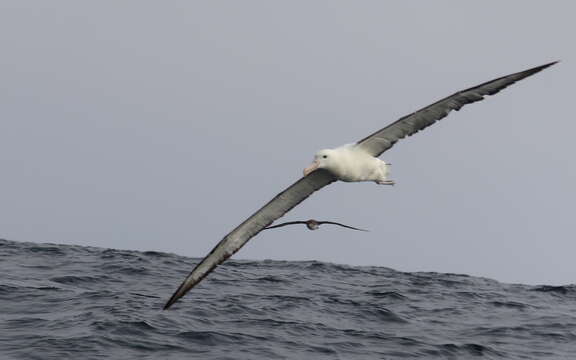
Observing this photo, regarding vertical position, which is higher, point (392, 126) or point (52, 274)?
point (392, 126)

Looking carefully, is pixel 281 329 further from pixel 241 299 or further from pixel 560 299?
pixel 560 299

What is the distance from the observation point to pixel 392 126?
11266 millimetres

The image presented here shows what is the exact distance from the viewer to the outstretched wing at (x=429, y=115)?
10.7 metres

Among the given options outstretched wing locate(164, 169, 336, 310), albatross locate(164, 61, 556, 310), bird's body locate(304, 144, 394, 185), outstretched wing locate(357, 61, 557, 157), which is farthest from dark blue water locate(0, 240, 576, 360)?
outstretched wing locate(357, 61, 557, 157)

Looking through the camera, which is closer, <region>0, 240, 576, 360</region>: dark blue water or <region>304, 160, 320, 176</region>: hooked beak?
<region>304, 160, 320, 176</region>: hooked beak

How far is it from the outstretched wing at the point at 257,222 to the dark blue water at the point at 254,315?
4.09ft

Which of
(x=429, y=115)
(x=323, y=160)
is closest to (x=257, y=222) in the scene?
(x=323, y=160)

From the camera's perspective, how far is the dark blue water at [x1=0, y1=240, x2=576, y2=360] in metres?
12.7

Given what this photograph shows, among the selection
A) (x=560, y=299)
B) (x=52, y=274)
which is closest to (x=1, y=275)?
(x=52, y=274)

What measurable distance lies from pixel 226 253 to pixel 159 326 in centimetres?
218

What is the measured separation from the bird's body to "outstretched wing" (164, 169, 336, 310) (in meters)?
0.61

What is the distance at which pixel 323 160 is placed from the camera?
11.5m

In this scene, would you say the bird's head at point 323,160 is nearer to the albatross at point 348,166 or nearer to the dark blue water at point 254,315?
the albatross at point 348,166

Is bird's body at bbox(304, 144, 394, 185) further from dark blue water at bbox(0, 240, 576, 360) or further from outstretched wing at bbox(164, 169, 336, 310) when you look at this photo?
dark blue water at bbox(0, 240, 576, 360)
